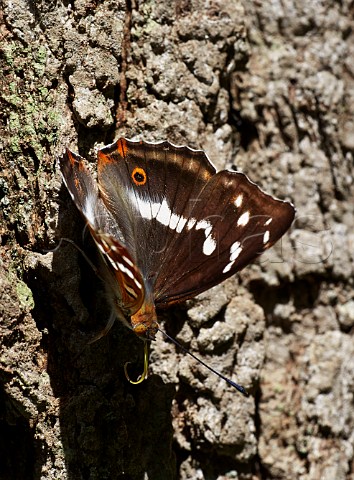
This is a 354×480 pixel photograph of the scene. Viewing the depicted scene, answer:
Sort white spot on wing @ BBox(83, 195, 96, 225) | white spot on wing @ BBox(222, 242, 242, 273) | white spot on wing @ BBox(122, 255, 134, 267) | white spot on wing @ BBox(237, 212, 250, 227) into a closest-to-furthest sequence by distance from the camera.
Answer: white spot on wing @ BBox(122, 255, 134, 267) < white spot on wing @ BBox(83, 195, 96, 225) < white spot on wing @ BBox(222, 242, 242, 273) < white spot on wing @ BBox(237, 212, 250, 227)

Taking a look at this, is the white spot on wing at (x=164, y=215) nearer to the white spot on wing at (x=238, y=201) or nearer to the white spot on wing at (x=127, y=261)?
the white spot on wing at (x=238, y=201)

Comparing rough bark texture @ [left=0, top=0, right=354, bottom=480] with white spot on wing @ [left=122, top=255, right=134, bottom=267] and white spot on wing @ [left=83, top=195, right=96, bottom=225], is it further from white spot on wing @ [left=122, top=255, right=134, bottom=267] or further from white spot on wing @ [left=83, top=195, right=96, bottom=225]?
white spot on wing @ [left=122, top=255, right=134, bottom=267]

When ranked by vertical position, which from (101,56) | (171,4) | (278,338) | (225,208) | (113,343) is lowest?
(113,343)

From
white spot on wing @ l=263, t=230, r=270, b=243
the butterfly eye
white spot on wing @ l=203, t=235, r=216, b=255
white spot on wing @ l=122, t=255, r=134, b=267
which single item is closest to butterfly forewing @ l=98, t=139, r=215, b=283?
the butterfly eye

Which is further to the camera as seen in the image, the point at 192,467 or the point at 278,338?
the point at 278,338

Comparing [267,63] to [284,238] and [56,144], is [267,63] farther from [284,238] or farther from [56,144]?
[56,144]

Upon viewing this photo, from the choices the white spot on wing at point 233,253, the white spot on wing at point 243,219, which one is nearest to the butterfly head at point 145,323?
the white spot on wing at point 233,253

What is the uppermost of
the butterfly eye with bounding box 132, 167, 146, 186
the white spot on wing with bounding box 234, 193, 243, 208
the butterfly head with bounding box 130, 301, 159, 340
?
the butterfly eye with bounding box 132, 167, 146, 186

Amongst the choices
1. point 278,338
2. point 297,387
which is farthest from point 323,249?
point 297,387
